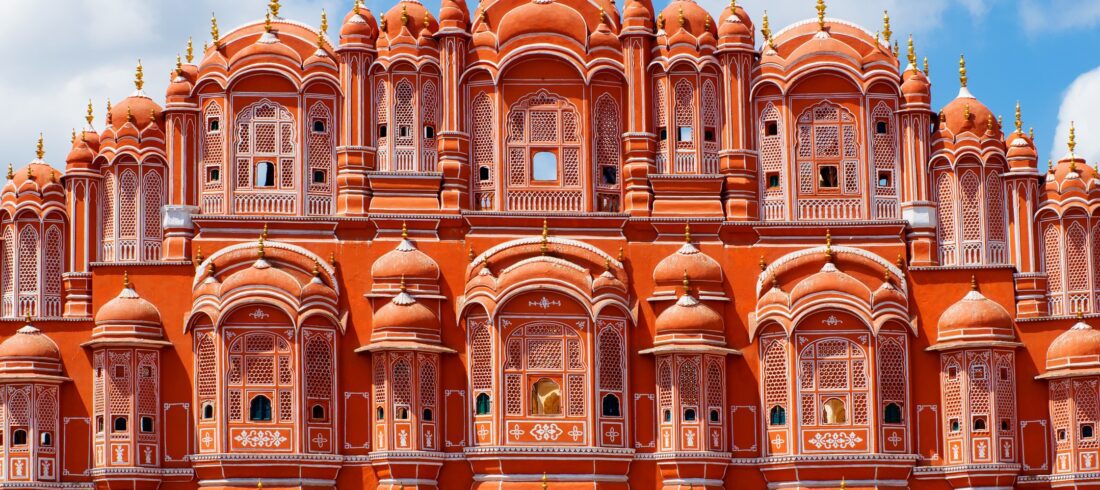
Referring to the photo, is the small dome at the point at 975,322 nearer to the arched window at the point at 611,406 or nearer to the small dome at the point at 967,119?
the small dome at the point at 967,119

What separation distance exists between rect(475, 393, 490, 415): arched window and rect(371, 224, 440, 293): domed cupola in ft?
6.78

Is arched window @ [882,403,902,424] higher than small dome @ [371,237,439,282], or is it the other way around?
small dome @ [371,237,439,282]

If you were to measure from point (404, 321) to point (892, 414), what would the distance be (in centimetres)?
890

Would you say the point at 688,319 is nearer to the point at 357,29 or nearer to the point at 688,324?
the point at 688,324

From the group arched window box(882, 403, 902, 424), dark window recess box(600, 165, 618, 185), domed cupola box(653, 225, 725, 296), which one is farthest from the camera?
dark window recess box(600, 165, 618, 185)

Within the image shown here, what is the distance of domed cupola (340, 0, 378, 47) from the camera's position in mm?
43938

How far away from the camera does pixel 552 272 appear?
4206 centimetres

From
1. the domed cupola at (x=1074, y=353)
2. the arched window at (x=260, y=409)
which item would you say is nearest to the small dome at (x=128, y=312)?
the arched window at (x=260, y=409)

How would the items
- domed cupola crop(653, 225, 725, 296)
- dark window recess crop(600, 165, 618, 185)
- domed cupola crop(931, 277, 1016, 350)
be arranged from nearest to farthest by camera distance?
domed cupola crop(931, 277, 1016, 350) → domed cupola crop(653, 225, 725, 296) → dark window recess crop(600, 165, 618, 185)

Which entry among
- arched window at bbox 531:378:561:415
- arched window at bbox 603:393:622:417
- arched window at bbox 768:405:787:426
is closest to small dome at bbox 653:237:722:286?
arched window at bbox 603:393:622:417

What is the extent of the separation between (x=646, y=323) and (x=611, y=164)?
125 inches

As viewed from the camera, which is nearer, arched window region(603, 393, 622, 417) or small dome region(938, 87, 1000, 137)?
arched window region(603, 393, 622, 417)

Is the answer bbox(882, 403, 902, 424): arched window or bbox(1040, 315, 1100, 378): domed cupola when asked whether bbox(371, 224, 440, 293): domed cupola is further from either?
bbox(1040, 315, 1100, 378): domed cupola

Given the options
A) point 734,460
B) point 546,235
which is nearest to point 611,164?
point 546,235
